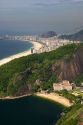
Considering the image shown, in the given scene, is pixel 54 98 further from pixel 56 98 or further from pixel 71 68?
pixel 71 68

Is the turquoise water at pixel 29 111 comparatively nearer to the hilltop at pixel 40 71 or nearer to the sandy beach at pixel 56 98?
the sandy beach at pixel 56 98

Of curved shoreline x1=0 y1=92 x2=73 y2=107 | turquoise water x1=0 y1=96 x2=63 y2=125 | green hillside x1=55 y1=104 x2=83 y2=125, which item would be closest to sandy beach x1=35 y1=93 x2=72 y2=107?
curved shoreline x1=0 y1=92 x2=73 y2=107

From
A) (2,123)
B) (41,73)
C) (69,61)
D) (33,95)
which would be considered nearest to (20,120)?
(2,123)

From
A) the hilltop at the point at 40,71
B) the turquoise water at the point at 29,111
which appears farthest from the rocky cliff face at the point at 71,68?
the turquoise water at the point at 29,111

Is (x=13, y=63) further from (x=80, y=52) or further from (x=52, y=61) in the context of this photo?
(x=80, y=52)

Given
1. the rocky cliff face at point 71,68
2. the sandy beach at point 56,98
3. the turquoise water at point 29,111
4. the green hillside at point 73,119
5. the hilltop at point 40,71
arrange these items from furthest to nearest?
the rocky cliff face at point 71,68, the hilltop at point 40,71, the sandy beach at point 56,98, the turquoise water at point 29,111, the green hillside at point 73,119

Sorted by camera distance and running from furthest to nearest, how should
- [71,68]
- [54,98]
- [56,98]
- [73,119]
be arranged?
1. [71,68]
2. [54,98]
3. [56,98]
4. [73,119]

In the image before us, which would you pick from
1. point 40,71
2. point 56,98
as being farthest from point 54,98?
point 40,71
